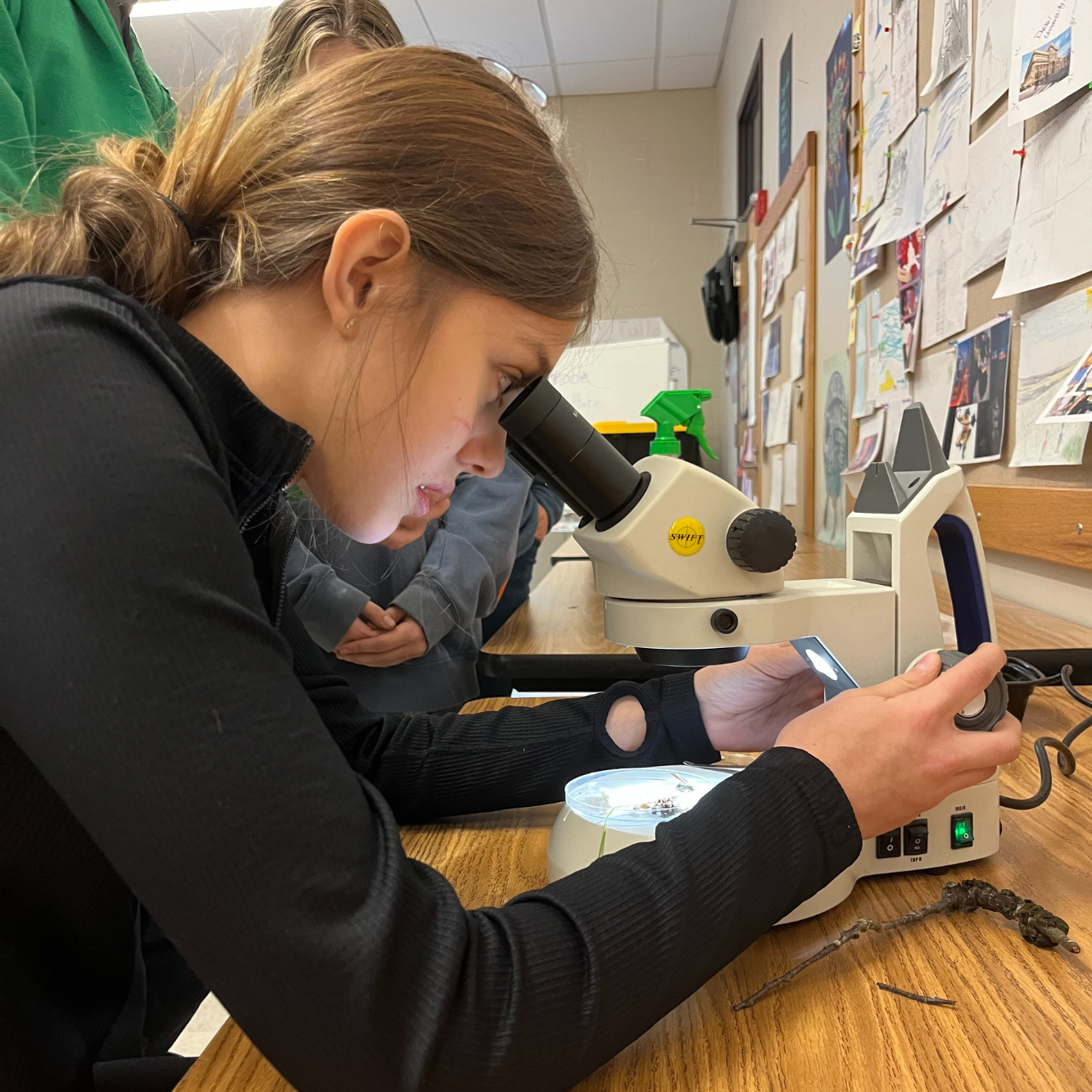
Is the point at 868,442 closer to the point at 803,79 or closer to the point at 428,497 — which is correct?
the point at 803,79

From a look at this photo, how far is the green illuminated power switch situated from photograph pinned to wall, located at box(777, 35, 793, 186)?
98.7 inches

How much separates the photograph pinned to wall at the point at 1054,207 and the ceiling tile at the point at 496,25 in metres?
2.98

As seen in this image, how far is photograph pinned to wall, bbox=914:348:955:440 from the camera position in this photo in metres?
1.32

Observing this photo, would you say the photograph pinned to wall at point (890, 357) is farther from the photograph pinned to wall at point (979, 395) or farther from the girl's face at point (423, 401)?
the girl's face at point (423, 401)

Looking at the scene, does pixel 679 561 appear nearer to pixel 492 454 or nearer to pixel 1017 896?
pixel 492 454

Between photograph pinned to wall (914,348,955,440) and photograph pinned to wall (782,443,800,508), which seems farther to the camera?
photograph pinned to wall (782,443,800,508)

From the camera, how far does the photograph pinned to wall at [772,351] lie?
2840 millimetres

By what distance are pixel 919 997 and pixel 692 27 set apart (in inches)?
163

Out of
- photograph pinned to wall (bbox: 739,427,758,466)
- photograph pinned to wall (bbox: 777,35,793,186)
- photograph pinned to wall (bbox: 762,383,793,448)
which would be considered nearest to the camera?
photograph pinned to wall (bbox: 777,35,793,186)

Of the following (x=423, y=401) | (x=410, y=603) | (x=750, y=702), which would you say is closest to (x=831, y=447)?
(x=410, y=603)

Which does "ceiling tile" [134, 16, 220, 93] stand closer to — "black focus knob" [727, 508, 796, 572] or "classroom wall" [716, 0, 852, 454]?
"classroom wall" [716, 0, 852, 454]

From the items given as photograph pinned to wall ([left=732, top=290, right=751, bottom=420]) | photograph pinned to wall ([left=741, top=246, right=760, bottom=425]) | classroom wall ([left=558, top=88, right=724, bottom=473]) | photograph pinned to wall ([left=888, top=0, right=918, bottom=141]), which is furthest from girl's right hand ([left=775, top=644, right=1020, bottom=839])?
classroom wall ([left=558, top=88, right=724, bottom=473])

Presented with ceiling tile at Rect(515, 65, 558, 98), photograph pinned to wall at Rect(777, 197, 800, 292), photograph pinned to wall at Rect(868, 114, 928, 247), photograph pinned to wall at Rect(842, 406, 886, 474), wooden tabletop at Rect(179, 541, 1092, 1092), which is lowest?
wooden tabletop at Rect(179, 541, 1092, 1092)

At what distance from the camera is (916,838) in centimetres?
57
